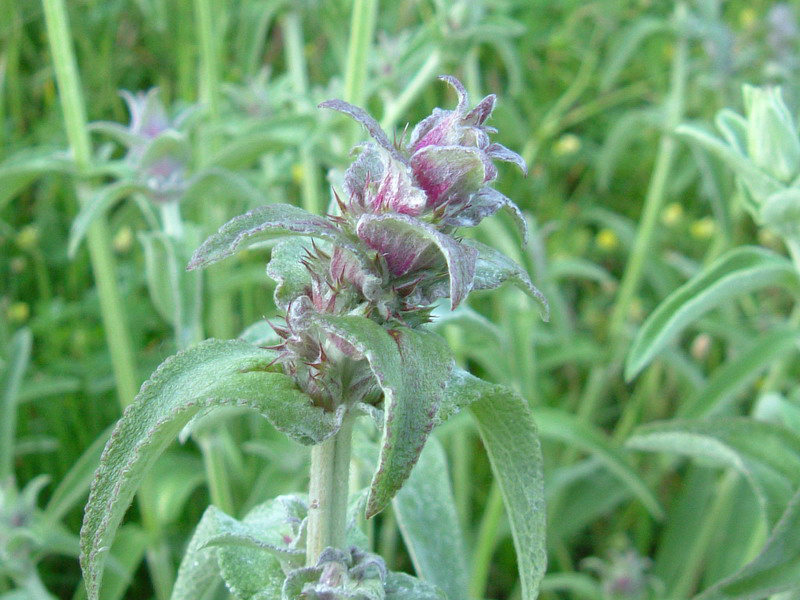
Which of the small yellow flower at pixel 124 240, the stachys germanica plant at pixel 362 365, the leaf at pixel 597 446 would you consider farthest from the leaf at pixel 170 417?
the small yellow flower at pixel 124 240

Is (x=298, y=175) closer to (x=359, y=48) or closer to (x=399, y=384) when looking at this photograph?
(x=359, y=48)

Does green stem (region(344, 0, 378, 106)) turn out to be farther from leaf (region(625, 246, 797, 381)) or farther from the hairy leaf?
the hairy leaf

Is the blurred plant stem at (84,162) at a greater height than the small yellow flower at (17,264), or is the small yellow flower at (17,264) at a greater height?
the blurred plant stem at (84,162)

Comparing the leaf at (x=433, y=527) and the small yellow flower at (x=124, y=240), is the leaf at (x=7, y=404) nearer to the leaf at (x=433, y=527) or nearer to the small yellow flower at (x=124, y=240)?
the leaf at (x=433, y=527)

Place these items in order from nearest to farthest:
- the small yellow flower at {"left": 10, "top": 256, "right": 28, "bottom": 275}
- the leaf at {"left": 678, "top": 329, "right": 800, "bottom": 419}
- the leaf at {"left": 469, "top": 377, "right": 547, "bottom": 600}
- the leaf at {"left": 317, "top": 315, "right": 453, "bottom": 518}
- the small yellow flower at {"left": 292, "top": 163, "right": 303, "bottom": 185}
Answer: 1. the leaf at {"left": 317, "top": 315, "right": 453, "bottom": 518}
2. the leaf at {"left": 469, "top": 377, "right": 547, "bottom": 600}
3. the leaf at {"left": 678, "top": 329, "right": 800, "bottom": 419}
4. the small yellow flower at {"left": 10, "top": 256, "right": 28, "bottom": 275}
5. the small yellow flower at {"left": 292, "top": 163, "right": 303, "bottom": 185}

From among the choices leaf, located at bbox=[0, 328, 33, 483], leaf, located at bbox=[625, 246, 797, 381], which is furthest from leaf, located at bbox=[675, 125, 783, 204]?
leaf, located at bbox=[0, 328, 33, 483]

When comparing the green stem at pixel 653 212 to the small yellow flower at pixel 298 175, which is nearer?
the green stem at pixel 653 212
